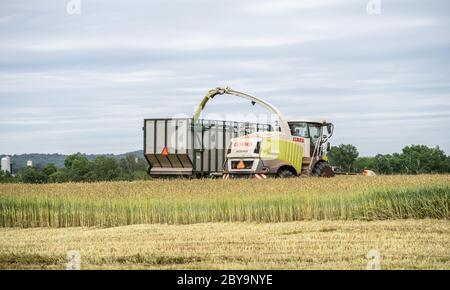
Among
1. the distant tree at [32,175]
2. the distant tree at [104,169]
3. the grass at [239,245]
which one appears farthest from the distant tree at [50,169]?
the grass at [239,245]

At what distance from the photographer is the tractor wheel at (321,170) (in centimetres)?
2584

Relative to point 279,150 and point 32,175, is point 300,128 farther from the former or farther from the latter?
point 32,175

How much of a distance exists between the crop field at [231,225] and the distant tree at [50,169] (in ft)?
87.7

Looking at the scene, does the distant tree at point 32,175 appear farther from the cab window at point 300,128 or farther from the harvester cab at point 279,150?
the cab window at point 300,128

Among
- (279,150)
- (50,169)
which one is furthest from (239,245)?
(50,169)

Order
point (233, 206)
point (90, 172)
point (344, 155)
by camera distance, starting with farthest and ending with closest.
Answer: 1. point (344, 155)
2. point (90, 172)
3. point (233, 206)

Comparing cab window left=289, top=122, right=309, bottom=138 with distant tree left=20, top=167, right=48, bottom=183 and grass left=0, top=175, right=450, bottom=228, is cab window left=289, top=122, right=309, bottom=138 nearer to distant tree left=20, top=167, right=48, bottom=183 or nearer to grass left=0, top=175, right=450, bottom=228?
grass left=0, top=175, right=450, bottom=228

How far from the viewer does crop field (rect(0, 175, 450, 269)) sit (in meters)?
10.8

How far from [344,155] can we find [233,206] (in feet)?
79.9

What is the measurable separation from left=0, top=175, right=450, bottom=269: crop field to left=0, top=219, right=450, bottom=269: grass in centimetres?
2

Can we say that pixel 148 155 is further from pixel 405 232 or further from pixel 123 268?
pixel 123 268

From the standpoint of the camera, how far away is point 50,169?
163ft

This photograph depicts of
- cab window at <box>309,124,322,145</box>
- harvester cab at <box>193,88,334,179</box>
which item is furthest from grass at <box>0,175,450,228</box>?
cab window at <box>309,124,322,145</box>
